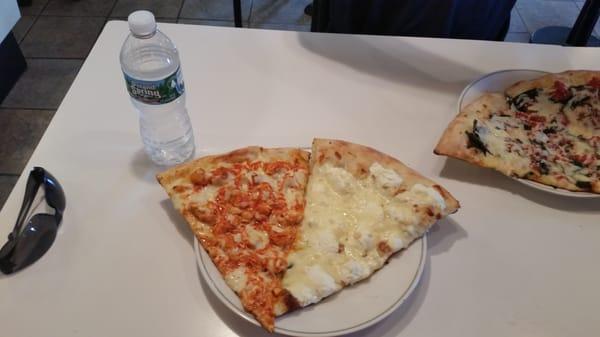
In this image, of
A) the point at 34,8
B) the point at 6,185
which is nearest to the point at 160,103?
the point at 6,185

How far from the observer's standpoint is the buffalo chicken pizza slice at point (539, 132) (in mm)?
865

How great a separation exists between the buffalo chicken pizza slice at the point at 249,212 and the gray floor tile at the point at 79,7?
225cm

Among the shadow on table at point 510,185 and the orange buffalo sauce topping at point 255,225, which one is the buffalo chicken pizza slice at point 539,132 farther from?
the orange buffalo sauce topping at point 255,225

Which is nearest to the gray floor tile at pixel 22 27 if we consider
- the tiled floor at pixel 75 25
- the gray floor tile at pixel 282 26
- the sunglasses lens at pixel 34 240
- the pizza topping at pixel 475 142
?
the tiled floor at pixel 75 25

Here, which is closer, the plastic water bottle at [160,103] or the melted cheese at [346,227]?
the melted cheese at [346,227]

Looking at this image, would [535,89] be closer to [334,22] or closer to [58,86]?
[334,22]

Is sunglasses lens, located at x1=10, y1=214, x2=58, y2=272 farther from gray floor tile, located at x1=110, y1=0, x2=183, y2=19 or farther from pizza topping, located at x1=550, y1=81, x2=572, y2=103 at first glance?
gray floor tile, located at x1=110, y1=0, x2=183, y2=19

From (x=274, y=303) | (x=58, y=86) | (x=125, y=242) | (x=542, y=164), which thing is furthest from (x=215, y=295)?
(x=58, y=86)

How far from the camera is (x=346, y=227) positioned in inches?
29.6

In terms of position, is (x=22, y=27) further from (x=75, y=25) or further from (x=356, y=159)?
(x=356, y=159)

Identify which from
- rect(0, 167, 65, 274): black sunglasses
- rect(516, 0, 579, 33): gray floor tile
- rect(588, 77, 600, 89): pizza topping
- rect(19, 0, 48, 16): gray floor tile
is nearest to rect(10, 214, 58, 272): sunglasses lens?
rect(0, 167, 65, 274): black sunglasses

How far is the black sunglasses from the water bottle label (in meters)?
0.21

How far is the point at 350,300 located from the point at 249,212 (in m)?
0.21

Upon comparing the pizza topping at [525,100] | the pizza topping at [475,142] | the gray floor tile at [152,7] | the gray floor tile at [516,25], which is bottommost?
the gray floor tile at [152,7]
